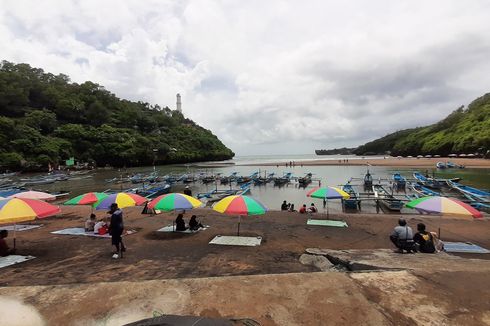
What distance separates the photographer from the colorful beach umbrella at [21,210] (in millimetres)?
8055

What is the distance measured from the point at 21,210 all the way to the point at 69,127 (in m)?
88.9

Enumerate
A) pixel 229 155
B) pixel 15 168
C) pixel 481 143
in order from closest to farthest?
pixel 15 168, pixel 481 143, pixel 229 155

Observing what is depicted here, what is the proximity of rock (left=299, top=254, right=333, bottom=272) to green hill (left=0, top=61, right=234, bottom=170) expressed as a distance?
75510 mm

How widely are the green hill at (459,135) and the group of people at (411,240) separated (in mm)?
87942

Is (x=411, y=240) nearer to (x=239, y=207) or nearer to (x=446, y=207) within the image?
(x=446, y=207)

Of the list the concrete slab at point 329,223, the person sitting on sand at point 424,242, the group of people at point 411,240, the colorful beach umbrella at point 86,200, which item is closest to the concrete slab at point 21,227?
the colorful beach umbrella at point 86,200

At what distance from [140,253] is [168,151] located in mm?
101526

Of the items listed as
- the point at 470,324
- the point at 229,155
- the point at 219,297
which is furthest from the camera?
the point at 229,155

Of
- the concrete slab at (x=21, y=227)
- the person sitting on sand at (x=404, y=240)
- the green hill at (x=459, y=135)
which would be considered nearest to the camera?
the person sitting on sand at (x=404, y=240)

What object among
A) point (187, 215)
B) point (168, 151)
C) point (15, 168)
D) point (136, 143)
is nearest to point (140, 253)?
point (187, 215)

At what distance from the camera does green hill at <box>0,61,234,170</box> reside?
68.1 m

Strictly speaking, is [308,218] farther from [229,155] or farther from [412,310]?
[229,155]

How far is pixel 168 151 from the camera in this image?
4225 inches

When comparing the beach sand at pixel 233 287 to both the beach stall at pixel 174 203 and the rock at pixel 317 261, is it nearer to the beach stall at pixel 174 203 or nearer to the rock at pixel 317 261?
the rock at pixel 317 261
